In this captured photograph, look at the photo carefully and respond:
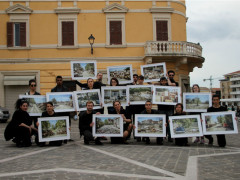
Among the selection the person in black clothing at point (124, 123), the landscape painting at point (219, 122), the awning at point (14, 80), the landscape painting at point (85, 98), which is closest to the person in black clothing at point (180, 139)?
the landscape painting at point (219, 122)

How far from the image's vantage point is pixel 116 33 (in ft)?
63.6

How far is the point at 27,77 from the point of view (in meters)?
19.0

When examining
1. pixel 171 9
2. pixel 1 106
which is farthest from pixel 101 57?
pixel 1 106

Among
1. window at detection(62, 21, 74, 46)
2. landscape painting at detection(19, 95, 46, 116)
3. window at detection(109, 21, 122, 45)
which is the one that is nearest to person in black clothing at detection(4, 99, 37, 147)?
landscape painting at detection(19, 95, 46, 116)

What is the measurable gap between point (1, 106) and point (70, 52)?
19.2ft

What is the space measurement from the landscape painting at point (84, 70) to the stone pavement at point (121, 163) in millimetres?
2905

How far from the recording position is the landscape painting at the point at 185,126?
7560 millimetres

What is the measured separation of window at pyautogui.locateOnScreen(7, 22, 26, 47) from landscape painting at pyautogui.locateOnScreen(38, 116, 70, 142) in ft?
42.3

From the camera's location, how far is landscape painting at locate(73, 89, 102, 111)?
27.6 feet

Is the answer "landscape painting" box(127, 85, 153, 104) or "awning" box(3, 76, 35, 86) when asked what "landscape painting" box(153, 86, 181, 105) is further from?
"awning" box(3, 76, 35, 86)

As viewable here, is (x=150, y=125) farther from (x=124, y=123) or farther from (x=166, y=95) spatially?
(x=166, y=95)

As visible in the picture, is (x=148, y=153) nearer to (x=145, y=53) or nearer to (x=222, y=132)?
(x=222, y=132)

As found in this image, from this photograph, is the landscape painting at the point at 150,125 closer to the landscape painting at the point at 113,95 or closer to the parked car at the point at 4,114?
the landscape painting at the point at 113,95

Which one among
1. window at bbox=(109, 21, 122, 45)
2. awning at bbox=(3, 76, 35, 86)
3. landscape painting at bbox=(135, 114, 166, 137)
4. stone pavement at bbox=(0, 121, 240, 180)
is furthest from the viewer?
window at bbox=(109, 21, 122, 45)
